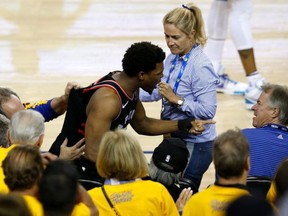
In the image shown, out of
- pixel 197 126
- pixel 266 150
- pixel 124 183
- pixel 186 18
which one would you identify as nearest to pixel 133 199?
pixel 124 183

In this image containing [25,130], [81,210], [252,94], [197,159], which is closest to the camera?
[81,210]

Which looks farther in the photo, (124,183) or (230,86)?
(230,86)

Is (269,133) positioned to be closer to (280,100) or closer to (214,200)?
(280,100)

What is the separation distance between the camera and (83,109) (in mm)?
4383

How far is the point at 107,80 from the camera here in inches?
173

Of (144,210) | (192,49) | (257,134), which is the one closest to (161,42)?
(192,49)

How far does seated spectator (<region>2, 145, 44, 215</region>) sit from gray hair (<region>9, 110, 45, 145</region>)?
0.54 m

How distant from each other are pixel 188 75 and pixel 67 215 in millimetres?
2241

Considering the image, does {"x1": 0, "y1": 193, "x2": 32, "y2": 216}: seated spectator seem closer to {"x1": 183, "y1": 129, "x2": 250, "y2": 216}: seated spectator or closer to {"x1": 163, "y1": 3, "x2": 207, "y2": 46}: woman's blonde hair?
{"x1": 183, "y1": 129, "x2": 250, "y2": 216}: seated spectator

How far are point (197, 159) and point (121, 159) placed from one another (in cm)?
137

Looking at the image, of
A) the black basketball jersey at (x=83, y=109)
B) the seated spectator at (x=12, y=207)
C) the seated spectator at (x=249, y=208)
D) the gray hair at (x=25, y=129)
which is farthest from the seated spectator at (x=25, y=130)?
the seated spectator at (x=249, y=208)

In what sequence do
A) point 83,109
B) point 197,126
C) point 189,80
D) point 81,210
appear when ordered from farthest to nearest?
point 189,80, point 197,126, point 83,109, point 81,210

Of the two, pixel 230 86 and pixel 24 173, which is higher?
pixel 24 173

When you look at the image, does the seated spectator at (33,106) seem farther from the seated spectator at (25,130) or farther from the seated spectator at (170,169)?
the seated spectator at (170,169)
